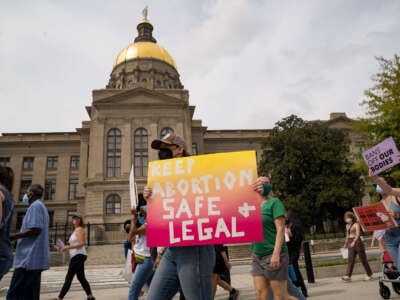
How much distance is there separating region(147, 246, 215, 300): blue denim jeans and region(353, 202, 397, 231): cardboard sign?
13.1ft


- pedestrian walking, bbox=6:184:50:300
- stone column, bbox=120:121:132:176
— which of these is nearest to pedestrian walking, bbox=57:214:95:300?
pedestrian walking, bbox=6:184:50:300

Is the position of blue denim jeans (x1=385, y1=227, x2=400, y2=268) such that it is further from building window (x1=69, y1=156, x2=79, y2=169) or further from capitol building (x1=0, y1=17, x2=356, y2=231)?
building window (x1=69, y1=156, x2=79, y2=169)

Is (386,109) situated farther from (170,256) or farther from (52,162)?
(52,162)

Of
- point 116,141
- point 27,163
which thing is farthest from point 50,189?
point 116,141

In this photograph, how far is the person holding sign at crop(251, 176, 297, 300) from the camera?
13.1ft

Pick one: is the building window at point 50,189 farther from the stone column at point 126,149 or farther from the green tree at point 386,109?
the green tree at point 386,109

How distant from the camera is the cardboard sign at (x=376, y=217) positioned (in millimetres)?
5818

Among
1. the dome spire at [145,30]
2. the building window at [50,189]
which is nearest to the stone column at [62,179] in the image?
the building window at [50,189]

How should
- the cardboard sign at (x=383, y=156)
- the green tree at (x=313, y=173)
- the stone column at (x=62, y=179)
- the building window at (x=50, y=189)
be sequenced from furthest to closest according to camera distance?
the building window at (x=50, y=189)
the stone column at (x=62, y=179)
the green tree at (x=313, y=173)
the cardboard sign at (x=383, y=156)

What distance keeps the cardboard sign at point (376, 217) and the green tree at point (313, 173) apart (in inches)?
895

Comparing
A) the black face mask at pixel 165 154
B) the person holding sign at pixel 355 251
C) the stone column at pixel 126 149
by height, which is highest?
the stone column at pixel 126 149

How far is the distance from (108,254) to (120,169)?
49.6ft

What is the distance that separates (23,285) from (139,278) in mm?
→ 1545

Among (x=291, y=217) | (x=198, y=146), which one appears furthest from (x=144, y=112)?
(x=291, y=217)
